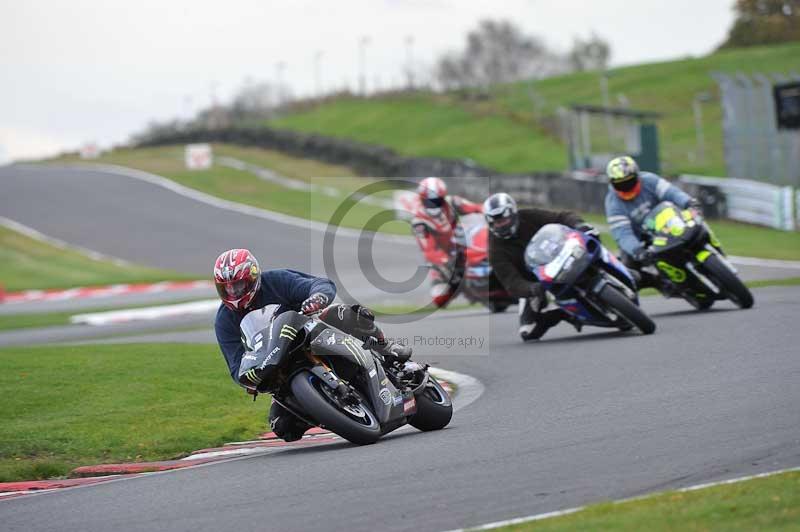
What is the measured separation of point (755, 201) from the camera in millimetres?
28688

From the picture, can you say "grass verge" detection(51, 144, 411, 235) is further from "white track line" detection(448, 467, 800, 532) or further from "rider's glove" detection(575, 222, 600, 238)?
"white track line" detection(448, 467, 800, 532)

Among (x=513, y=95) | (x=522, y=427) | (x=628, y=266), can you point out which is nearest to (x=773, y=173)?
(x=628, y=266)

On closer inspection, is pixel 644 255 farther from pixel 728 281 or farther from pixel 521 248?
pixel 521 248

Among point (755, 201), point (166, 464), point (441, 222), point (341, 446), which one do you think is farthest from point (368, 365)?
point (755, 201)

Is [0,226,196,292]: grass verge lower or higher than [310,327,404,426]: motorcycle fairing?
lower

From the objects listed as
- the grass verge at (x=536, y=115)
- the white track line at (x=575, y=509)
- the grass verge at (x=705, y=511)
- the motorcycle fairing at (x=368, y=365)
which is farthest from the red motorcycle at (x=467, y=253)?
the grass verge at (x=536, y=115)

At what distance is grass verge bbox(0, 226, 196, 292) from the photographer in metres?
32.8

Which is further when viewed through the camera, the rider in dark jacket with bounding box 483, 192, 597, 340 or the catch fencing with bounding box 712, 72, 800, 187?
the catch fencing with bounding box 712, 72, 800, 187

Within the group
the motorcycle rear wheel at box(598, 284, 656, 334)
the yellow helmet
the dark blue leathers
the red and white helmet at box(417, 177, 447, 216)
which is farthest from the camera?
the red and white helmet at box(417, 177, 447, 216)

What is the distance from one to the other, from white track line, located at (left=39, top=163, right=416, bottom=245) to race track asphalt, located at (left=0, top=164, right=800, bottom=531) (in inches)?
1045

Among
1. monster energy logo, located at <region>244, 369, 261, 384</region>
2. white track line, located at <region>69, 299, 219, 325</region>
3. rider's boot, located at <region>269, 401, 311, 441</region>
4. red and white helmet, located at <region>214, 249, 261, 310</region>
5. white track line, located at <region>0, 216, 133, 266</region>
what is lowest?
white track line, located at <region>69, 299, 219, 325</region>

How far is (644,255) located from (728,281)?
979 millimetres

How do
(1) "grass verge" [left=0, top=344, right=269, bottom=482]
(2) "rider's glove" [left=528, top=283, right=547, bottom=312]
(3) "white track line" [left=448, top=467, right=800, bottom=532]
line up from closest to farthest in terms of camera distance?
(3) "white track line" [left=448, top=467, right=800, bottom=532]
(1) "grass verge" [left=0, top=344, right=269, bottom=482]
(2) "rider's glove" [left=528, top=283, right=547, bottom=312]

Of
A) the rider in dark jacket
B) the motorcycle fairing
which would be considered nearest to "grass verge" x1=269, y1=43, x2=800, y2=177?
the rider in dark jacket
